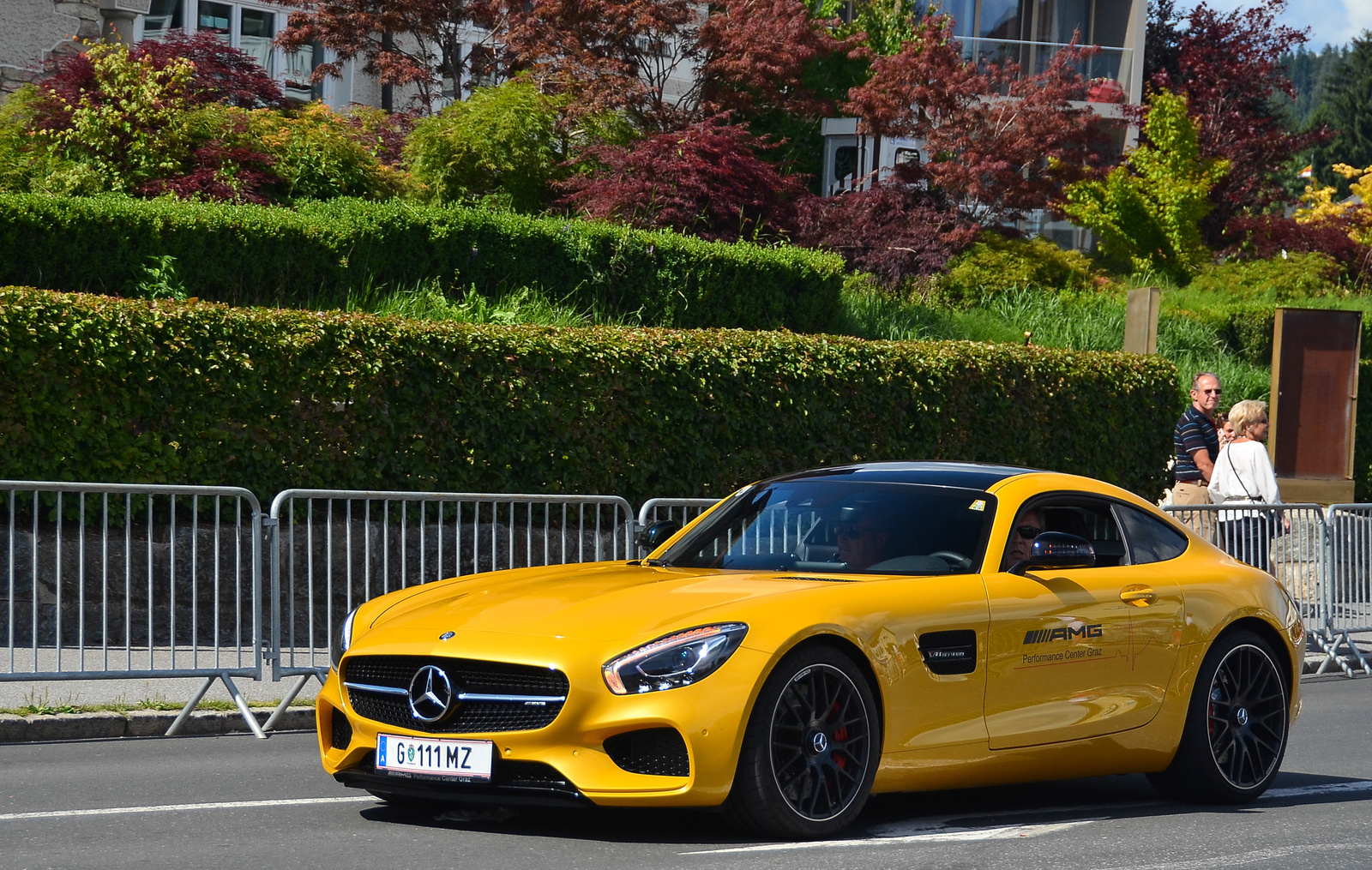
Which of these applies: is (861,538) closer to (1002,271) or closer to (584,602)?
(584,602)

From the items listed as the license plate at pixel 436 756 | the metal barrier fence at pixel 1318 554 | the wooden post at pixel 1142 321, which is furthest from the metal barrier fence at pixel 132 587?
the wooden post at pixel 1142 321

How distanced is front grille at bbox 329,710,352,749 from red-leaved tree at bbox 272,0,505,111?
18.9m

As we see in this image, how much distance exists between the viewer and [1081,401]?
54.6 ft

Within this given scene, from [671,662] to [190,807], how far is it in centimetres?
228

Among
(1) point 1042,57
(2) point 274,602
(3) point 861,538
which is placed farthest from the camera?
(1) point 1042,57

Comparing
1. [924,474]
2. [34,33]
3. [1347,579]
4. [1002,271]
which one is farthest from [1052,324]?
[924,474]

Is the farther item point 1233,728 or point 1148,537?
point 1148,537

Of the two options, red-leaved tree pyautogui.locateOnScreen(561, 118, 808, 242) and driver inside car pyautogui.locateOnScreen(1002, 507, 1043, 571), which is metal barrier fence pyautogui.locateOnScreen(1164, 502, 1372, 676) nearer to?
driver inside car pyautogui.locateOnScreen(1002, 507, 1043, 571)

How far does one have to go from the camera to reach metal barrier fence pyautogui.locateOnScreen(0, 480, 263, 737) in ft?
29.2

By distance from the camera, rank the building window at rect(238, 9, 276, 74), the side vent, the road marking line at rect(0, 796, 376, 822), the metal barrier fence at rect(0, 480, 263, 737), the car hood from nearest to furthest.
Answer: the car hood
the side vent
the road marking line at rect(0, 796, 376, 822)
the metal barrier fence at rect(0, 480, 263, 737)
the building window at rect(238, 9, 276, 74)

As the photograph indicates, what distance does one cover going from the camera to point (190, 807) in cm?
648

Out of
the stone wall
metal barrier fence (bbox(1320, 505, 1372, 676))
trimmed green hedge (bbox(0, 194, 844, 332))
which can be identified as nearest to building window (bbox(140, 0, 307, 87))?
the stone wall

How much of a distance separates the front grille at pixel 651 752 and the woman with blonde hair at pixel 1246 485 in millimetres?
8523

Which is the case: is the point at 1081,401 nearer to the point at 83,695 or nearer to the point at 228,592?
the point at 228,592
